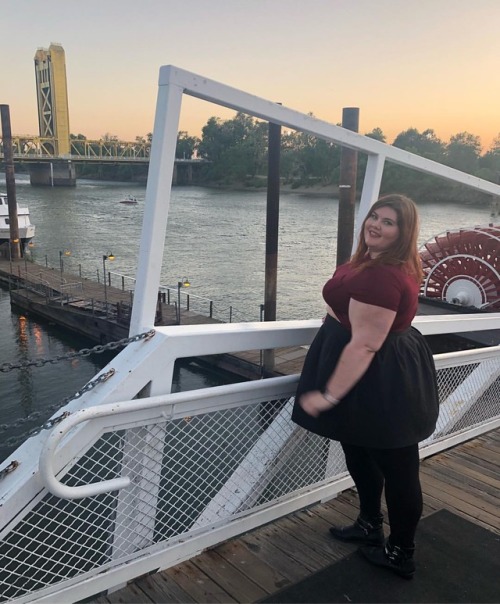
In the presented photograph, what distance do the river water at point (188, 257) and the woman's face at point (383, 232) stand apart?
1401 millimetres

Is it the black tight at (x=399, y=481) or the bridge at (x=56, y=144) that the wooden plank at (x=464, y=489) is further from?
the bridge at (x=56, y=144)

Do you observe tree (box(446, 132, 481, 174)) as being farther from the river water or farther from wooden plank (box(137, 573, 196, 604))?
wooden plank (box(137, 573, 196, 604))

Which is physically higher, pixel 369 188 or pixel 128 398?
pixel 369 188

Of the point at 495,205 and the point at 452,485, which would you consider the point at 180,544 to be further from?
the point at 495,205

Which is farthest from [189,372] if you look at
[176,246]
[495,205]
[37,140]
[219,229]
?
[37,140]

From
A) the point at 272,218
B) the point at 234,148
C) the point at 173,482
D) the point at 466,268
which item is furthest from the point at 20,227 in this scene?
the point at 234,148

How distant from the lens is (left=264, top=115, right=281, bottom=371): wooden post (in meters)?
13.3

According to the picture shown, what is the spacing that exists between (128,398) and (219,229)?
1871 inches

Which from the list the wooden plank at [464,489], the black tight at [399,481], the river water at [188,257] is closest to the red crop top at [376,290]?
the black tight at [399,481]

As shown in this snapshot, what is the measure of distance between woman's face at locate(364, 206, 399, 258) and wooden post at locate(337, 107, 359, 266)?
9326mm

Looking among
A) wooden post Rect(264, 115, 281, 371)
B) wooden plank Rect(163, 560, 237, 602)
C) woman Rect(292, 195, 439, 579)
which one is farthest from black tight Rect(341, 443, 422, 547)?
wooden post Rect(264, 115, 281, 371)

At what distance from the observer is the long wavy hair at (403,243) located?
2.19 m

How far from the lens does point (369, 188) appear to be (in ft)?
10.6

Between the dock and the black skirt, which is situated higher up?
the black skirt
